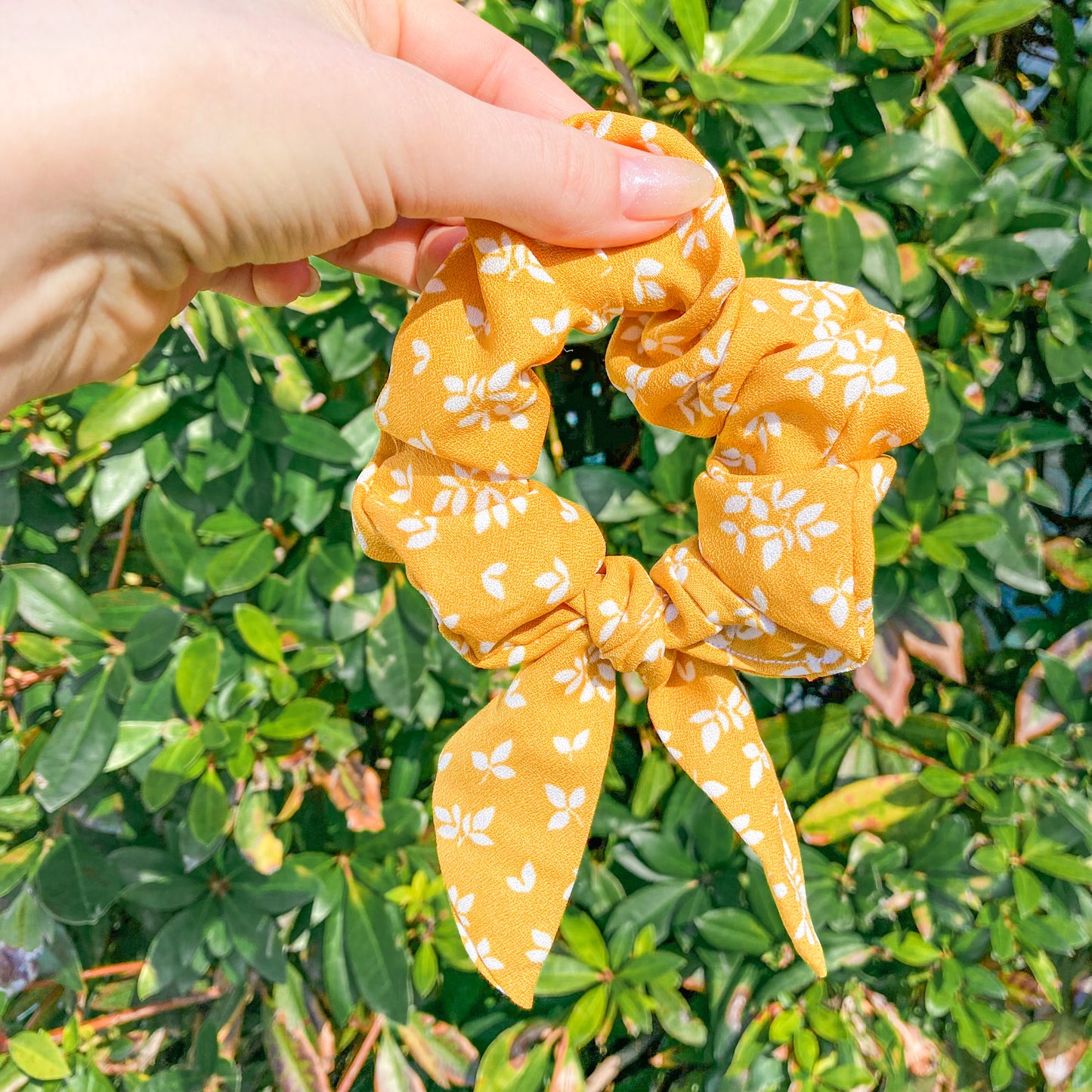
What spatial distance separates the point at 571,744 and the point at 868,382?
26 centimetres

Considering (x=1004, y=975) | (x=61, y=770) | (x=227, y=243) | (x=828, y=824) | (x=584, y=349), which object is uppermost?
(x=227, y=243)

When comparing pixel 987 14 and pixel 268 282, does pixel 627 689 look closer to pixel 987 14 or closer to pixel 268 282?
pixel 268 282

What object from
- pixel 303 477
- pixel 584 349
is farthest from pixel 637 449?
pixel 303 477

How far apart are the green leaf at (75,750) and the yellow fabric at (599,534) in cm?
41

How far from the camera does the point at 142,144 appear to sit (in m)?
0.39

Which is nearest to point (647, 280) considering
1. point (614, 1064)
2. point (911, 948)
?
point (911, 948)

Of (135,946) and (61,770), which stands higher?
(61,770)

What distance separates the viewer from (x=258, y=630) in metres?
0.72

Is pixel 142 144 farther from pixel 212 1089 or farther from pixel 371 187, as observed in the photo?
pixel 212 1089

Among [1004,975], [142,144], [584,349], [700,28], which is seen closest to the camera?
[142,144]

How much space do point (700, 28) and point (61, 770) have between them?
0.83 m

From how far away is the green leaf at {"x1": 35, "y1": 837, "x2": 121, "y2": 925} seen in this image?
0.75 metres

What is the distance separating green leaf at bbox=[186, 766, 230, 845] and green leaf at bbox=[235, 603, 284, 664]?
0.42ft

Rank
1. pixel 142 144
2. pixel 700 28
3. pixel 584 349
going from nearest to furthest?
pixel 142 144 < pixel 700 28 < pixel 584 349
